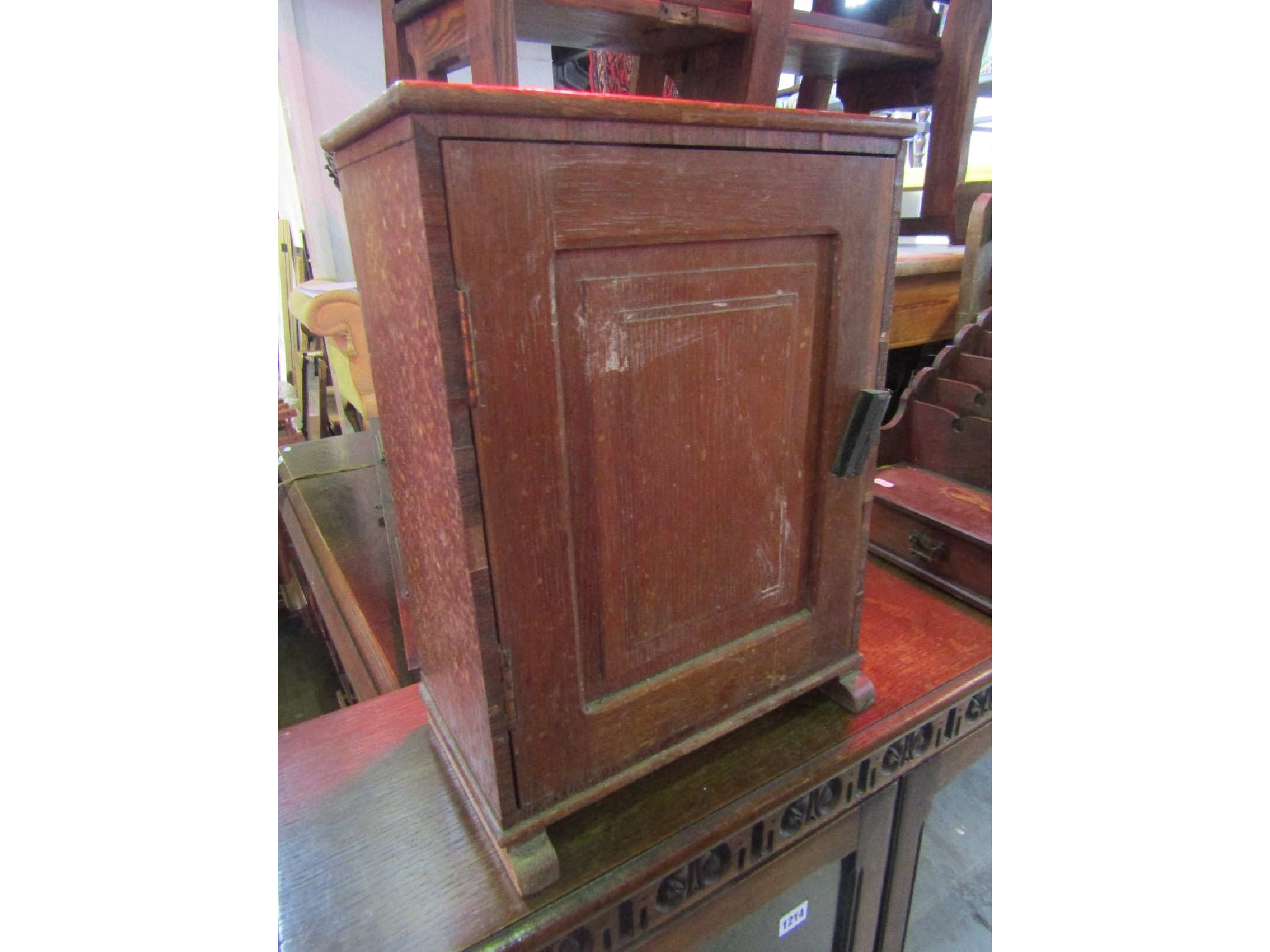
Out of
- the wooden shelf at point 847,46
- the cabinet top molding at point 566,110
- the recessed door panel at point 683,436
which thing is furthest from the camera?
the wooden shelf at point 847,46

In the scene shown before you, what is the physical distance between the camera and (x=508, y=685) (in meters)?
0.55

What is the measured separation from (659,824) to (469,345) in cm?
50

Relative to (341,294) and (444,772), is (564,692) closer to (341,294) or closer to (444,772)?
(444,772)

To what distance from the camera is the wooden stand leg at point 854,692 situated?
2.70 feet

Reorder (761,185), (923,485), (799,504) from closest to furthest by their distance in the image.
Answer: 1. (761,185)
2. (799,504)
3. (923,485)

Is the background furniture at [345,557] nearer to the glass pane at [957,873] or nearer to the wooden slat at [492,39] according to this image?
the wooden slat at [492,39]

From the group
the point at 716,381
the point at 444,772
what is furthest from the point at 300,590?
the point at 716,381

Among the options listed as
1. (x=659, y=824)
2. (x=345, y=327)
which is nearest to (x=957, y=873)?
(x=659, y=824)

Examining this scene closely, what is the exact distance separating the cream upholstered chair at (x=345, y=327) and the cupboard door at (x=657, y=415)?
1.16 m

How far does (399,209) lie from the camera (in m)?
0.45

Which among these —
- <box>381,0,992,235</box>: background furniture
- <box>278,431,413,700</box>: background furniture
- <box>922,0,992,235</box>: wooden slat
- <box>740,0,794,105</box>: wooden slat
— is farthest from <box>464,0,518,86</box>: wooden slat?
<box>922,0,992,235</box>: wooden slat

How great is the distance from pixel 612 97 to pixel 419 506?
0.36 metres

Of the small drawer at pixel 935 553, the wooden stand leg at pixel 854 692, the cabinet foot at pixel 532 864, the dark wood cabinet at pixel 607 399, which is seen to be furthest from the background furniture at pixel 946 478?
the cabinet foot at pixel 532 864

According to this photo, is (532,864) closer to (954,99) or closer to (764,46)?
(764,46)
